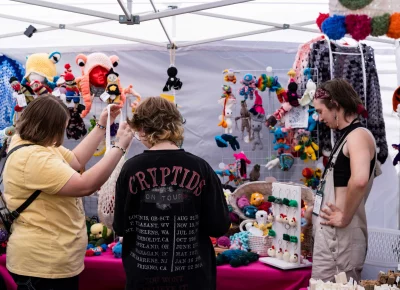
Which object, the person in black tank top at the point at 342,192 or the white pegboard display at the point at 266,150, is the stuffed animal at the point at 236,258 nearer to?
the person in black tank top at the point at 342,192

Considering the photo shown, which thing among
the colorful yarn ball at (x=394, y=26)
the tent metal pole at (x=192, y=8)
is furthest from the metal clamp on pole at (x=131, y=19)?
the colorful yarn ball at (x=394, y=26)

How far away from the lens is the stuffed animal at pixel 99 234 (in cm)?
319

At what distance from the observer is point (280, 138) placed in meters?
3.34

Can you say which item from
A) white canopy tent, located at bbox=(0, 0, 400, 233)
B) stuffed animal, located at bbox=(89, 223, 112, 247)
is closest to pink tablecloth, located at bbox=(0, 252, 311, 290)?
stuffed animal, located at bbox=(89, 223, 112, 247)

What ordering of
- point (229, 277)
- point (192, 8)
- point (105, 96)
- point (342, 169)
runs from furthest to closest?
point (105, 96), point (192, 8), point (229, 277), point (342, 169)

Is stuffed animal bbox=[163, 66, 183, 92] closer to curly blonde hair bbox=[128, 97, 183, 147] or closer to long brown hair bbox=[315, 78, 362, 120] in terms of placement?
long brown hair bbox=[315, 78, 362, 120]

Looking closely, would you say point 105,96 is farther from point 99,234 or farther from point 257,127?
point 257,127

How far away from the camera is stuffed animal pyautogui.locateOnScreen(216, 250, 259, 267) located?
2670 millimetres

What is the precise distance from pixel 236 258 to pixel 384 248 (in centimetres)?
82

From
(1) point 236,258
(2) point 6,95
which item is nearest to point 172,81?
(2) point 6,95

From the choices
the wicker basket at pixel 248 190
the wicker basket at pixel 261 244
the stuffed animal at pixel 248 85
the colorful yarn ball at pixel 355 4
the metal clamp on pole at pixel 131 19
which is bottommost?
the wicker basket at pixel 261 244

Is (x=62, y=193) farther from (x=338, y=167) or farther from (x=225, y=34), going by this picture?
(x=225, y=34)

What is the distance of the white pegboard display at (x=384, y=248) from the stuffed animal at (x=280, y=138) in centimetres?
72

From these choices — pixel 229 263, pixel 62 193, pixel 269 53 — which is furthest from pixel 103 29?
pixel 62 193
